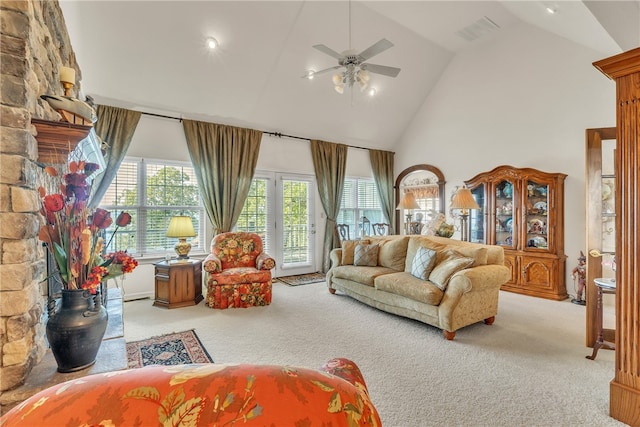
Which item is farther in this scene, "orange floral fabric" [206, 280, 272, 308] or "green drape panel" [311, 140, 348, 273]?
"green drape panel" [311, 140, 348, 273]

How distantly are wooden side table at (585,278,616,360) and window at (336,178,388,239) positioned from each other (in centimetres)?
433

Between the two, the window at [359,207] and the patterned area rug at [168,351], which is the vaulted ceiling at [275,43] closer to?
the window at [359,207]

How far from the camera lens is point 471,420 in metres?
1.93

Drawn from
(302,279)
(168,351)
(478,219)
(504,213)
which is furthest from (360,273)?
(504,213)

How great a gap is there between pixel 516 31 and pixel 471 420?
6.01 m

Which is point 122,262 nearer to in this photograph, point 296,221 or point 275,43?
point 275,43

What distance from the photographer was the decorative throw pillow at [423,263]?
141 inches

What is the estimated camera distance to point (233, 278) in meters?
4.17

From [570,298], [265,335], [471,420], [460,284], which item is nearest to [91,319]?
[265,335]

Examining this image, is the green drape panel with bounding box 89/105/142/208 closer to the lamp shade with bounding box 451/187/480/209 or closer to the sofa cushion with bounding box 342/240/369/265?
the sofa cushion with bounding box 342/240/369/265

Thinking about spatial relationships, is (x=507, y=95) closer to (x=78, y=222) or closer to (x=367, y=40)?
(x=367, y=40)

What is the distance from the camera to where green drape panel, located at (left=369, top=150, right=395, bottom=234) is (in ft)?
23.8

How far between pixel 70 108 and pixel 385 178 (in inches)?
248

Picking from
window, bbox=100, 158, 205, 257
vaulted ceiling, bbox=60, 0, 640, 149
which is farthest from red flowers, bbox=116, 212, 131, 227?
window, bbox=100, 158, 205, 257
